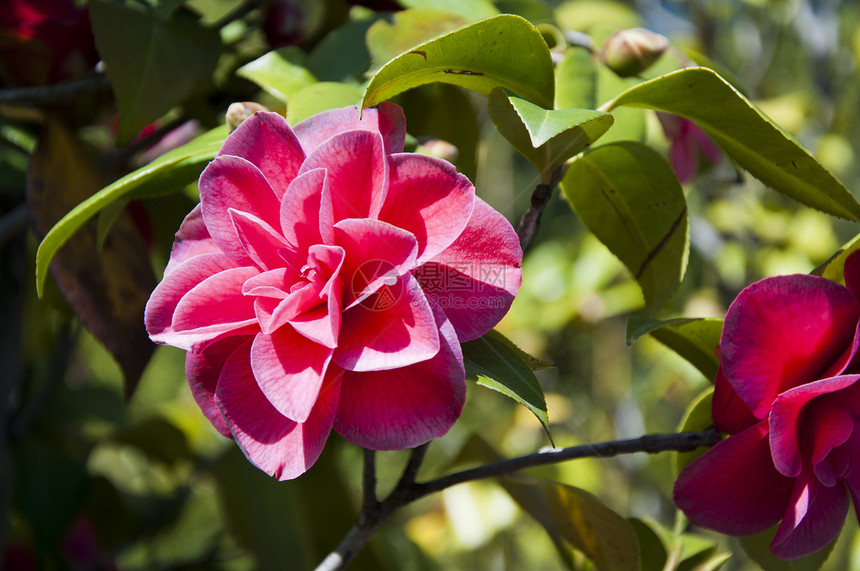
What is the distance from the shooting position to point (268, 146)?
37cm

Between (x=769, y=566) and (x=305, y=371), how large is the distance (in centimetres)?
31

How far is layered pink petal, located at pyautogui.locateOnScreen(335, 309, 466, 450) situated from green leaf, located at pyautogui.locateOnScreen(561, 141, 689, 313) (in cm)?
20

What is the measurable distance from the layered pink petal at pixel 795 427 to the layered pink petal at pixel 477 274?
0.47ft

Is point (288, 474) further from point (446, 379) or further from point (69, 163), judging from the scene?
point (69, 163)

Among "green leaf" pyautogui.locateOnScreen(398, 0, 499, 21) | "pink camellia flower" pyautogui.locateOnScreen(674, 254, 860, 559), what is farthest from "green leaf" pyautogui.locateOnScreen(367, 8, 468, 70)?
"pink camellia flower" pyautogui.locateOnScreen(674, 254, 860, 559)

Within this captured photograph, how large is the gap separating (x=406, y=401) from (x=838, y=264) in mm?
242

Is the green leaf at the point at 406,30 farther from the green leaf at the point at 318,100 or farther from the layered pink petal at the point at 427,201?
the layered pink petal at the point at 427,201

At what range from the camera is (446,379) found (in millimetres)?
326

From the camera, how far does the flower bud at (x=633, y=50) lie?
52cm

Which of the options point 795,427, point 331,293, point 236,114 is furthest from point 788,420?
point 236,114

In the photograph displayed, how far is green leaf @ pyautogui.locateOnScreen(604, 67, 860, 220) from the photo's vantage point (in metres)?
0.37

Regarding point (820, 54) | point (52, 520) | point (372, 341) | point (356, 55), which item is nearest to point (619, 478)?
point (820, 54)

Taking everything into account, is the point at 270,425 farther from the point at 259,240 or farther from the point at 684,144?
the point at 684,144

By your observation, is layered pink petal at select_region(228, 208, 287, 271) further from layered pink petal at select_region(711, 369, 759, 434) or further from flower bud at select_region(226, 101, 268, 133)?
layered pink petal at select_region(711, 369, 759, 434)
